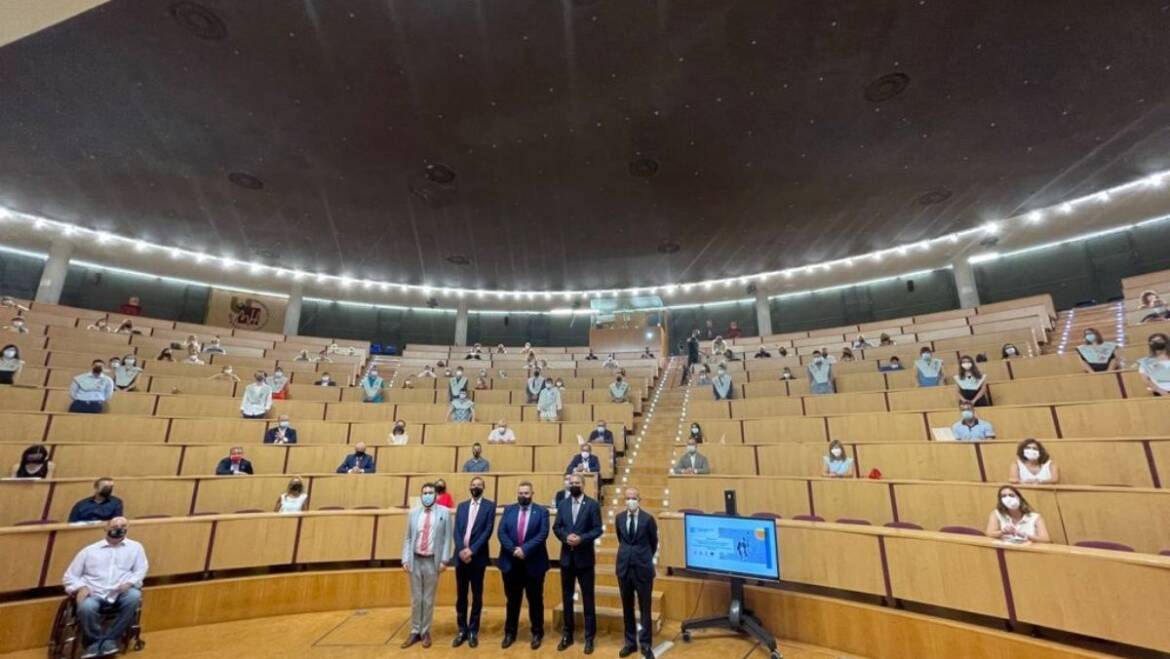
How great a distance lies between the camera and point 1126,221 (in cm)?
1071

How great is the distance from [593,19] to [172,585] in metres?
6.44

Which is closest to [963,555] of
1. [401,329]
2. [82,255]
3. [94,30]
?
[94,30]

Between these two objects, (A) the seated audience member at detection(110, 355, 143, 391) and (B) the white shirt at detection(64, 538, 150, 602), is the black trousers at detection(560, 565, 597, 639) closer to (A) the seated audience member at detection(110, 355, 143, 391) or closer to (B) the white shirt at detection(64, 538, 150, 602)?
(B) the white shirt at detection(64, 538, 150, 602)

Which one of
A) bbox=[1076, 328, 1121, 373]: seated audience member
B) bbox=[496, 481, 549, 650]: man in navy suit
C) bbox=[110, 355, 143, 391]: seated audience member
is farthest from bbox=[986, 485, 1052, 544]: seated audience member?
bbox=[110, 355, 143, 391]: seated audience member

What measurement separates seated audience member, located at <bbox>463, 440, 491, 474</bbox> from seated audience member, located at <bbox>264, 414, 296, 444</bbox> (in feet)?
7.74

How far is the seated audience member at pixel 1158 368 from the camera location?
4.62 metres

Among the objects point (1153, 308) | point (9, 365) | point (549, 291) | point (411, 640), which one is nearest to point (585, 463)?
point (411, 640)

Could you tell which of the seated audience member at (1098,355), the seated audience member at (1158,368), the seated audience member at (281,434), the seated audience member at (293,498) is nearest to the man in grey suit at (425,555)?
the seated audience member at (293,498)

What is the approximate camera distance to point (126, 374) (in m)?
6.95

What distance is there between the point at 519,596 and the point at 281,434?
4.22 metres

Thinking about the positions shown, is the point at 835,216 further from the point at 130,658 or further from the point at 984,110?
the point at 130,658

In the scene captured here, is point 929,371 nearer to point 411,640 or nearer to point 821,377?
point 821,377

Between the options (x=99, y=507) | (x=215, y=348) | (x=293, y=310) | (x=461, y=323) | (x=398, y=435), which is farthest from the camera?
(x=461, y=323)

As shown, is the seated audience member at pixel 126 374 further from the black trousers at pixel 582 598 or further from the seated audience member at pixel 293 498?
the black trousers at pixel 582 598
